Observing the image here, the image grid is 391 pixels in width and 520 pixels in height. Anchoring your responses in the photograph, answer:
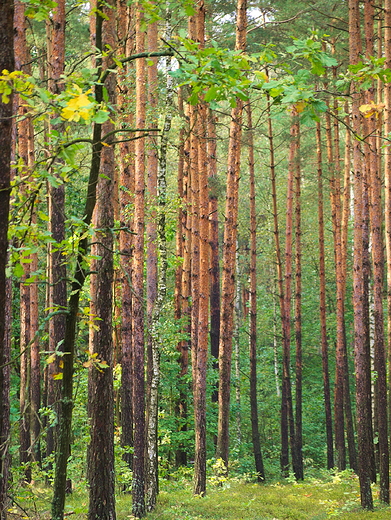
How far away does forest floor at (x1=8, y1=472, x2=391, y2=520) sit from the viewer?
10555mm

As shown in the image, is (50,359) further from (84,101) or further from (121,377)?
(121,377)

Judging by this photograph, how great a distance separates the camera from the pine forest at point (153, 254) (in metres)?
3.44

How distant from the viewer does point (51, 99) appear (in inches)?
118

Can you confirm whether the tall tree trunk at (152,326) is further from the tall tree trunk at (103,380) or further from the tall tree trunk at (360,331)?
the tall tree trunk at (103,380)

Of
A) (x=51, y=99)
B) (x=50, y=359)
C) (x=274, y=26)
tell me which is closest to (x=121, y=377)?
(x=50, y=359)

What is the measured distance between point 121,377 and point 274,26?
11.2 meters

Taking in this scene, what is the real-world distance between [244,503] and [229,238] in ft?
19.5

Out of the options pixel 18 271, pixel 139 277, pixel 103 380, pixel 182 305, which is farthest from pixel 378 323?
pixel 18 271

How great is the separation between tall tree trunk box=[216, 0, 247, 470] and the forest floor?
1.33 meters

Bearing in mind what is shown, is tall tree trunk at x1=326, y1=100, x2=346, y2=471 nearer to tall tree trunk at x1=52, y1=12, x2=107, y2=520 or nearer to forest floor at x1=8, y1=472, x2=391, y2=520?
forest floor at x1=8, y1=472, x2=391, y2=520

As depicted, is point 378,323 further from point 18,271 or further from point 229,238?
point 18,271

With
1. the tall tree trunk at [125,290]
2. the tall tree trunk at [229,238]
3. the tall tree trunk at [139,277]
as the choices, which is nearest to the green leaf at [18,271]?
the tall tree trunk at [139,277]

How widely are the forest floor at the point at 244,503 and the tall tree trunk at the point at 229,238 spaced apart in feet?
4.37

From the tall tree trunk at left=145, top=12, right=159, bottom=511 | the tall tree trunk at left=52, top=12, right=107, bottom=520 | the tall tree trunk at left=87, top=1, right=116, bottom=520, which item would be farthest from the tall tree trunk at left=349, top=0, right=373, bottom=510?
the tall tree trunk at left=52, top=12, right=107, bottom=520
